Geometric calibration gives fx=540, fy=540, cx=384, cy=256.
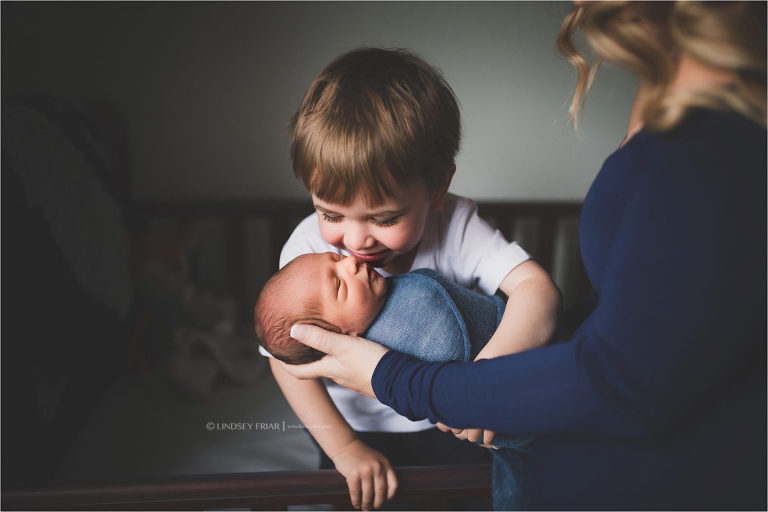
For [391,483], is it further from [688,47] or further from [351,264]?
[688,47]

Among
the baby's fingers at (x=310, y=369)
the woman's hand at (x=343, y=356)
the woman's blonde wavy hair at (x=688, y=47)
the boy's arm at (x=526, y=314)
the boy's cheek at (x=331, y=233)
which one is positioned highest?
the woman's blonde wavy hair at (x=688, y=47)

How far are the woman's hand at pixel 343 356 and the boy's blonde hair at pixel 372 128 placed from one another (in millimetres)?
171

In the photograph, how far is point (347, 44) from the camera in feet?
5.37

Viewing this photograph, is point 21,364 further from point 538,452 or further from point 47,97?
point 538,452

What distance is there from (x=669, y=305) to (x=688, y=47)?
0.67ft

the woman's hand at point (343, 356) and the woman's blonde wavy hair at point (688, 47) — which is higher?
the woman's blonde wavy hair at point (688, 47)

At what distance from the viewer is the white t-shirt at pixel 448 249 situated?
2.72ft

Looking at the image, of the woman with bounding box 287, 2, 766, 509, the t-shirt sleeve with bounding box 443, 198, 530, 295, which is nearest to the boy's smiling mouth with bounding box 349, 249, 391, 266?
the t-shirt sleeve with bounding box 443, 198, 530, 295

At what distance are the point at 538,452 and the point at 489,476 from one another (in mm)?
134

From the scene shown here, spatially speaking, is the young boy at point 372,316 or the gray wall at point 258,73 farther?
the gray wall at point 258,73

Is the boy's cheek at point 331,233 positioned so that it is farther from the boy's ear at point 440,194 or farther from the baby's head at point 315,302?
the boy's ear at point 440,194

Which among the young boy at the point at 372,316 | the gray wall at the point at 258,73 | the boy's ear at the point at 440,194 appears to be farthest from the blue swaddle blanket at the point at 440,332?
the gray wall at the point at 258,73

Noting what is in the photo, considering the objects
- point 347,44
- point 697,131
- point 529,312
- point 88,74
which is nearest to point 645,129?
point 697,131

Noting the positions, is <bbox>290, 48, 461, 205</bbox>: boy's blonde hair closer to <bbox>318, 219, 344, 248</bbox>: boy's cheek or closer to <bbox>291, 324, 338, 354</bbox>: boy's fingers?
<bbox>318, 219, 344, 248</bbox>: boy's cheek
